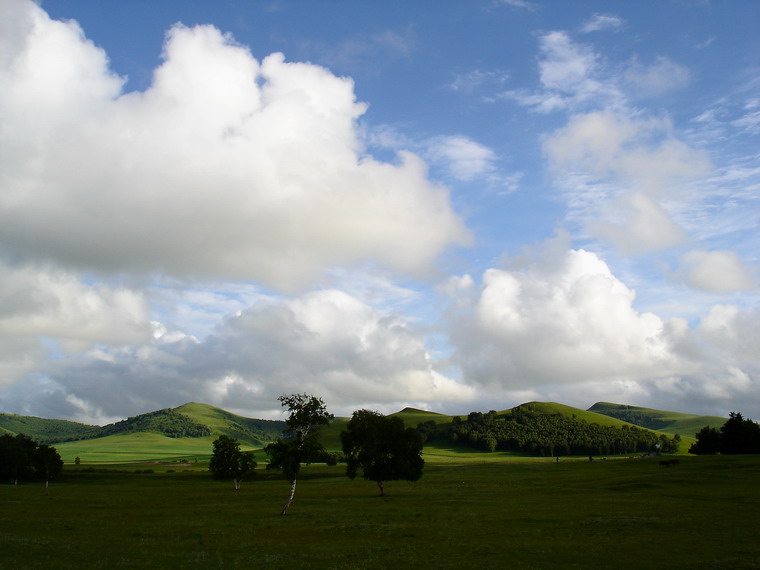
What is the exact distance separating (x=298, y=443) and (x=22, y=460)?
104 m

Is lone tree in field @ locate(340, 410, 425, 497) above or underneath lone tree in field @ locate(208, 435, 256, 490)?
above

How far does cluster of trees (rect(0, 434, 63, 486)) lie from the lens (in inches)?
4557

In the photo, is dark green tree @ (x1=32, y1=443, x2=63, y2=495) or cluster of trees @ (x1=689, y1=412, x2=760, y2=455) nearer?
dark green tree @ (x1=32, y1=443, x2=63, y2=495)

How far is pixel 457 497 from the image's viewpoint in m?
71.1

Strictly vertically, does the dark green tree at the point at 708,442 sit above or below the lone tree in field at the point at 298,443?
below

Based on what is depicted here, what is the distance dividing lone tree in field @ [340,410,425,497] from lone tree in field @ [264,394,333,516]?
26716 millimetres

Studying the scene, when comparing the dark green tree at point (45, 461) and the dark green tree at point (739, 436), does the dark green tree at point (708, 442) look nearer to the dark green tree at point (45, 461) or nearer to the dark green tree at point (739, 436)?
the dark green tree at point (739, 436)

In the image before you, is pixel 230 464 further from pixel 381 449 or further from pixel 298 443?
pixel 298 443

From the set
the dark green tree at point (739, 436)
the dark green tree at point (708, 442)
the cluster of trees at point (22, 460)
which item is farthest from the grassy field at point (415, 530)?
the dark green tree at point (708, 442)

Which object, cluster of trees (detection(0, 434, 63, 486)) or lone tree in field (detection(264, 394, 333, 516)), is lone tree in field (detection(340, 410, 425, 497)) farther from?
cluster of trees (detection(0, 434, 63, 486))

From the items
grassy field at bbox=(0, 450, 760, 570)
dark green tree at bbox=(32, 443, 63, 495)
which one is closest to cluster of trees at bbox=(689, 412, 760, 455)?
grassy field at bbox=(0, 450, 760, 570)

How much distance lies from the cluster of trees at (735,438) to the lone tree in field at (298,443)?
133 m

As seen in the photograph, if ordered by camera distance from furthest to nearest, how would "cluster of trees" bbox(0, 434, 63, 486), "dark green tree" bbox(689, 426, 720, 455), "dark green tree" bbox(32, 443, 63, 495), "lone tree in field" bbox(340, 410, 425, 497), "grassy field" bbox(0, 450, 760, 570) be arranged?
"dark green tree" bbox(689, 426, 720, 455), "cluster of trees" bbox(0, 434, 63, 486), "dark green tree" bbox(32, 443, 63, 495), "lone tree in field" bbox(340, 410, 425, 497), "grassy field" bbox(0, 450, 760, 570)

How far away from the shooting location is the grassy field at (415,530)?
30.3m
